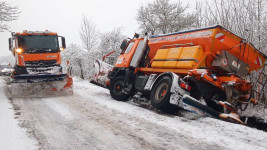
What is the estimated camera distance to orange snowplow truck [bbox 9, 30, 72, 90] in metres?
8.59

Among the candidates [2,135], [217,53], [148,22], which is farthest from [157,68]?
[148,22]

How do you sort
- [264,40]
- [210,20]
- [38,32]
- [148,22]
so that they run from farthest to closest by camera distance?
1. [148,22]
2. [38,32]
3. [210,20]
4. [264,40]

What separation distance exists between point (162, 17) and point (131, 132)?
76.0 feet

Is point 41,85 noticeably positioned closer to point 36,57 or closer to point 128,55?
point 36,57

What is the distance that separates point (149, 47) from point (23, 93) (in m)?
5.11

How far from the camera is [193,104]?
4797 millimetres

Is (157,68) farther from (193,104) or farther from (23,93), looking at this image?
(23,93)

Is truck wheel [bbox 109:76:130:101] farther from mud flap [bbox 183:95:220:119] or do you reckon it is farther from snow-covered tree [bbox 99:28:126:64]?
snow-covered tree [bbox 99:28:126:64]

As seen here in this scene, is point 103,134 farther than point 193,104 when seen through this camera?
No

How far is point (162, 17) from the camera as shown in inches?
997

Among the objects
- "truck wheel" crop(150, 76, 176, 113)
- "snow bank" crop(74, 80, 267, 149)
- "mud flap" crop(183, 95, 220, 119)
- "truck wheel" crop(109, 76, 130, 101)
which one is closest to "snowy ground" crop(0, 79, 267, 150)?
"snow bank" crop(74, 80, 267, 149)

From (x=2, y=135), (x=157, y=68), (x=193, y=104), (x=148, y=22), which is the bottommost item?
(x=2, y=135)

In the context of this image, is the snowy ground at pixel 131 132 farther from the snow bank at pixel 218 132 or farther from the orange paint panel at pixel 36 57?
the orange paint panel at pixel 36 57

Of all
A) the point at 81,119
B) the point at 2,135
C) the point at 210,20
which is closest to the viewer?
the point at 2,135
